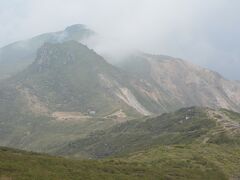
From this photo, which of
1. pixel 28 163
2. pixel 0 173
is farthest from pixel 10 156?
pixel 0 173

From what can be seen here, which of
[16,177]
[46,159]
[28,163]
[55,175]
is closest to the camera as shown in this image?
[16,177]

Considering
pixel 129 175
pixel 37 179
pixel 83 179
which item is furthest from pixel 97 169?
pixel 37 179

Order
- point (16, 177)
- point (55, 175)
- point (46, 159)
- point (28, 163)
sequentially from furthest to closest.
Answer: point (46, 159) → point (28, 163) → point (55, 175) → point (16, 177)

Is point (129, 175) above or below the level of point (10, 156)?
below

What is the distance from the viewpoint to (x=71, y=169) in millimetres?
179625

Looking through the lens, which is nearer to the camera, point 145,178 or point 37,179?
point 37,179

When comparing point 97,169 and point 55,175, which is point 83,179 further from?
point 97,169

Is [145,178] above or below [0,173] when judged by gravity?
below

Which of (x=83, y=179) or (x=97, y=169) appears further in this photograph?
(x=97, y=169)

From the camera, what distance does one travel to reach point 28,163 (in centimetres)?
17075

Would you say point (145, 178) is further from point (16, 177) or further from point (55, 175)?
point (16, 177)

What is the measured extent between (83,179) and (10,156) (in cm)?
3317

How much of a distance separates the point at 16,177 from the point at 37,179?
663 centimetres

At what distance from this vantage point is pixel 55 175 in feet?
516
